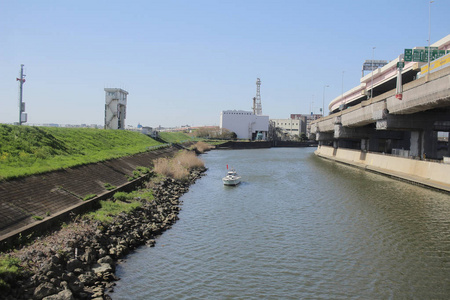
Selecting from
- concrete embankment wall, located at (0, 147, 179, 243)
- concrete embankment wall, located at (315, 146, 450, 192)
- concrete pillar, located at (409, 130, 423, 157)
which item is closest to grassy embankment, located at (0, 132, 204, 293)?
concrete embankment wall, located at (0, 147, 179, 243)

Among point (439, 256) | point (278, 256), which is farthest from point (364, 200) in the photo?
point (278, 256)

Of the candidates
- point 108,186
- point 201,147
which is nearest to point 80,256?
point 108,186

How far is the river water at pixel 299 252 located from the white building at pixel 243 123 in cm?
13291

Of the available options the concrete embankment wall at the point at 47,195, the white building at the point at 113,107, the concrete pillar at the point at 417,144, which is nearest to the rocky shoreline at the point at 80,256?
the concrete embankment wall at the point at 47,195

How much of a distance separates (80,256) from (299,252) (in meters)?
9.81

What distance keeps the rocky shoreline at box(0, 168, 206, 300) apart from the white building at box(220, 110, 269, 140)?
143037 mm

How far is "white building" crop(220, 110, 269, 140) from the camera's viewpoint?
165 m

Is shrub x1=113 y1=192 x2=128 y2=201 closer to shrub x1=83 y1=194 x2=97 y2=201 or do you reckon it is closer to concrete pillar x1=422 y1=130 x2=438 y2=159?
shrub x1=83 y1=194 x2=97 y2=201

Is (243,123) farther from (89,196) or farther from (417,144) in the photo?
(89,196)

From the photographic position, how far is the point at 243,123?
165 m

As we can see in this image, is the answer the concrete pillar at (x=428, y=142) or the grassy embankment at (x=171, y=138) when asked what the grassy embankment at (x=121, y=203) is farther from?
the grassy embankment at (x=171, y=138)

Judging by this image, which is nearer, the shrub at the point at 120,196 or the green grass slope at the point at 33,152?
the green grass slope at the point at 33,152

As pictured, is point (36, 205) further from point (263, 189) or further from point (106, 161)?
point (263, 189)

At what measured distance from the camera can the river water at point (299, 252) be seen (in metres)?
13.9
